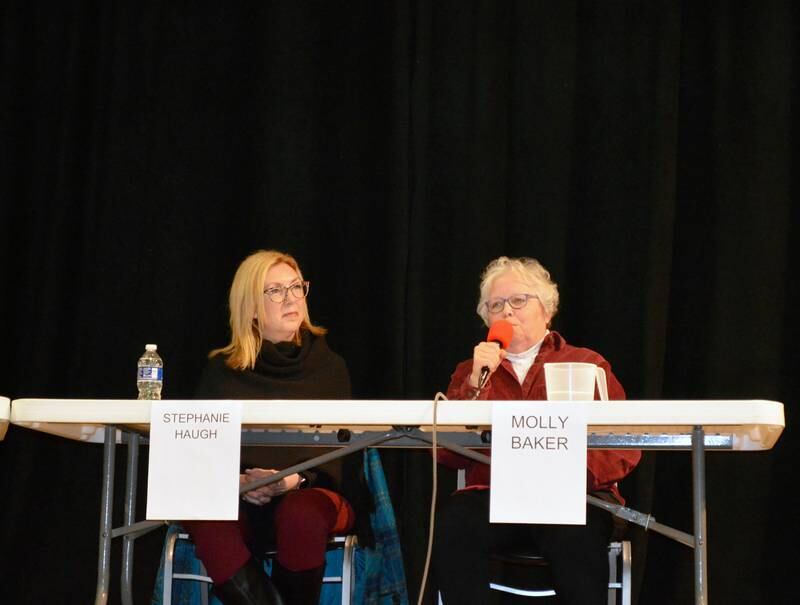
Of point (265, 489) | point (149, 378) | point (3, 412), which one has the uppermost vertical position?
point (149, 378)

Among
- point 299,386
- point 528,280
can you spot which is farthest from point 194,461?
point 528,280

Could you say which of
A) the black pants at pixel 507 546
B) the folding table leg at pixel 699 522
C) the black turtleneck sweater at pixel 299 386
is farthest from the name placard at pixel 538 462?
the black turtleneck sweater at pixel 299 386

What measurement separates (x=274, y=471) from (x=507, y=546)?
59 cm

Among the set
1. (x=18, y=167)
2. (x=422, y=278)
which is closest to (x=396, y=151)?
(x=422, y=278)

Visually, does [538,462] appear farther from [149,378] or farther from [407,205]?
[407,205]

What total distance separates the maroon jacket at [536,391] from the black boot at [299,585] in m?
0.41

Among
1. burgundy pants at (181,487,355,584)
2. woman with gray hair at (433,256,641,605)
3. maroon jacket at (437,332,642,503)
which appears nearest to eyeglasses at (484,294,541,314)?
woman with gray hair at (433,256,641,605)

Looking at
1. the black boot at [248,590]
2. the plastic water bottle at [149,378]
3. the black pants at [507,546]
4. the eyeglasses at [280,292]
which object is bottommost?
the black boot at [248,590]

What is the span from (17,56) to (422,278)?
152 centimetres

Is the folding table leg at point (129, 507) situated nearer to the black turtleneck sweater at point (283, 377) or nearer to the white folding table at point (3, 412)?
the black turtleneck sweater at point (283, 377)

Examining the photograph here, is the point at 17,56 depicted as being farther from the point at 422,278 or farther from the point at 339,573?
the point at 339,573

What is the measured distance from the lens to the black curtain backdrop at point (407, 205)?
3057 mm

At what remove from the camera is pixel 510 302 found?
8.71ft

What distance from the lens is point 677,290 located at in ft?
10.2
